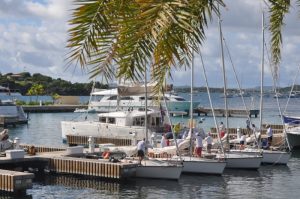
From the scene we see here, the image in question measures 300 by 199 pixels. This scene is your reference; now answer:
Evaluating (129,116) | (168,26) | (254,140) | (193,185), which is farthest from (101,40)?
(129,116)

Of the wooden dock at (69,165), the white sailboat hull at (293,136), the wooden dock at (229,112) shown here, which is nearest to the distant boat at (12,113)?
the wooden dock at (229,112)

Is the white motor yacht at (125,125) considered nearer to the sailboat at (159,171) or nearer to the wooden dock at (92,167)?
the wooden dock at (92,167)

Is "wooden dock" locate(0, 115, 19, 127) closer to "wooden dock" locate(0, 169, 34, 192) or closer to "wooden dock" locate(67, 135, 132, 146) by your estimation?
"wooden dock" locate(67, 135, 132, 146)

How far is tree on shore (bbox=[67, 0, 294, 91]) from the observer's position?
448cm

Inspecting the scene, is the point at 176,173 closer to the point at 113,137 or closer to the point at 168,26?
the point at 113,137

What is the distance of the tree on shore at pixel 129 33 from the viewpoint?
4477 millimetres

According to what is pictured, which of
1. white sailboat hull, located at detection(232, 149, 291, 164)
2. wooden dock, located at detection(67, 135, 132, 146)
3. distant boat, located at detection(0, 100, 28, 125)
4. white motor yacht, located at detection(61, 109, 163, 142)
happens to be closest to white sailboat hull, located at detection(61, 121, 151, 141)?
white motor yacht, located at detection(61, 109, 163, 142)

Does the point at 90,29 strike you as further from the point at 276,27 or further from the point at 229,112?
the point at 229,112

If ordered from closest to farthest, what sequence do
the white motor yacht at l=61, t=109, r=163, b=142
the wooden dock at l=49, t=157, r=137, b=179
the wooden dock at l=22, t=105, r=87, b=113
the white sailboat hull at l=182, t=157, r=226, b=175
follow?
the wooden dock at l=49, t=157, r=137, b=179
the white sailboat hull at l=182, t=157, r=226, b=175
the white motor yacht at l=61, t=109, r=163, b=142
the wooden dock at l=22, t=105, r=87, b=113

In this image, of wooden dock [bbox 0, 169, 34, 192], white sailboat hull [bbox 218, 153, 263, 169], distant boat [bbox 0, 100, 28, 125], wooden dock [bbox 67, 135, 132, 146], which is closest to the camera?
wooden dock [bbox 0, 169, 34, 192]

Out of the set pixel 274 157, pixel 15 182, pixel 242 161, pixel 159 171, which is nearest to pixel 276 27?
pixel 15 182

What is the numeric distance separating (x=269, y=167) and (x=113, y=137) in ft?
48.9

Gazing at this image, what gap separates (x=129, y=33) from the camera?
4.78 m

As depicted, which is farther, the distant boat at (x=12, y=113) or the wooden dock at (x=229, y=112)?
the wooden dock at (x=229, y=112)
